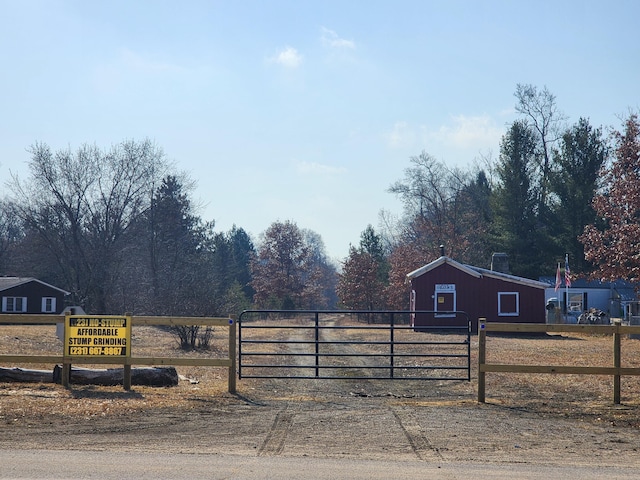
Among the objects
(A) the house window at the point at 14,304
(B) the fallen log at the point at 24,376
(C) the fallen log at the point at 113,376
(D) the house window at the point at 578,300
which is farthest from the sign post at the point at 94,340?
(A) the house window at the point at 14,304

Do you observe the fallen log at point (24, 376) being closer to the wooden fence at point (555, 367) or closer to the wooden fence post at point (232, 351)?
the wooden fence post at point (232, 351)

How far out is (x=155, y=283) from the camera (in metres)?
54.6

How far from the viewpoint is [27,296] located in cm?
5516

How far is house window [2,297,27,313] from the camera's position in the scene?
54.5 metres

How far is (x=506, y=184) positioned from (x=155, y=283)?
26983 mm

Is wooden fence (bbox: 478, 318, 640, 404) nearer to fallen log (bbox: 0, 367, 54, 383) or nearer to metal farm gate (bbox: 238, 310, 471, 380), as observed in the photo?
metal farm gate (bbox: 238, 310, 471, 380)

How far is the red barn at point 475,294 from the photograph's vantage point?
35.4 meters

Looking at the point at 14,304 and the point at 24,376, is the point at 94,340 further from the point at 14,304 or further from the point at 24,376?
the point at 14,304

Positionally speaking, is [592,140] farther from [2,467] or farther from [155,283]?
[2,467]

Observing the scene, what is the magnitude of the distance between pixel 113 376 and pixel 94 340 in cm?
80

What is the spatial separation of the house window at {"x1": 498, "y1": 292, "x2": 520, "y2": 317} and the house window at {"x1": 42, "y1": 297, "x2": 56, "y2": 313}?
116ft

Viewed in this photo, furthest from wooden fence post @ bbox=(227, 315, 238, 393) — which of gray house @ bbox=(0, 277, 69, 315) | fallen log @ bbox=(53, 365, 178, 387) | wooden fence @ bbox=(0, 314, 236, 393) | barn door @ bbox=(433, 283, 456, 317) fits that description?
gray house @ bbox=(0, 277, 69, 315)

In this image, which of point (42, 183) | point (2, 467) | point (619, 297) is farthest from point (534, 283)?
point (42, 183)

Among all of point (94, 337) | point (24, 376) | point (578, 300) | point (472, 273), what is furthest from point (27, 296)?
point (94, 337)
